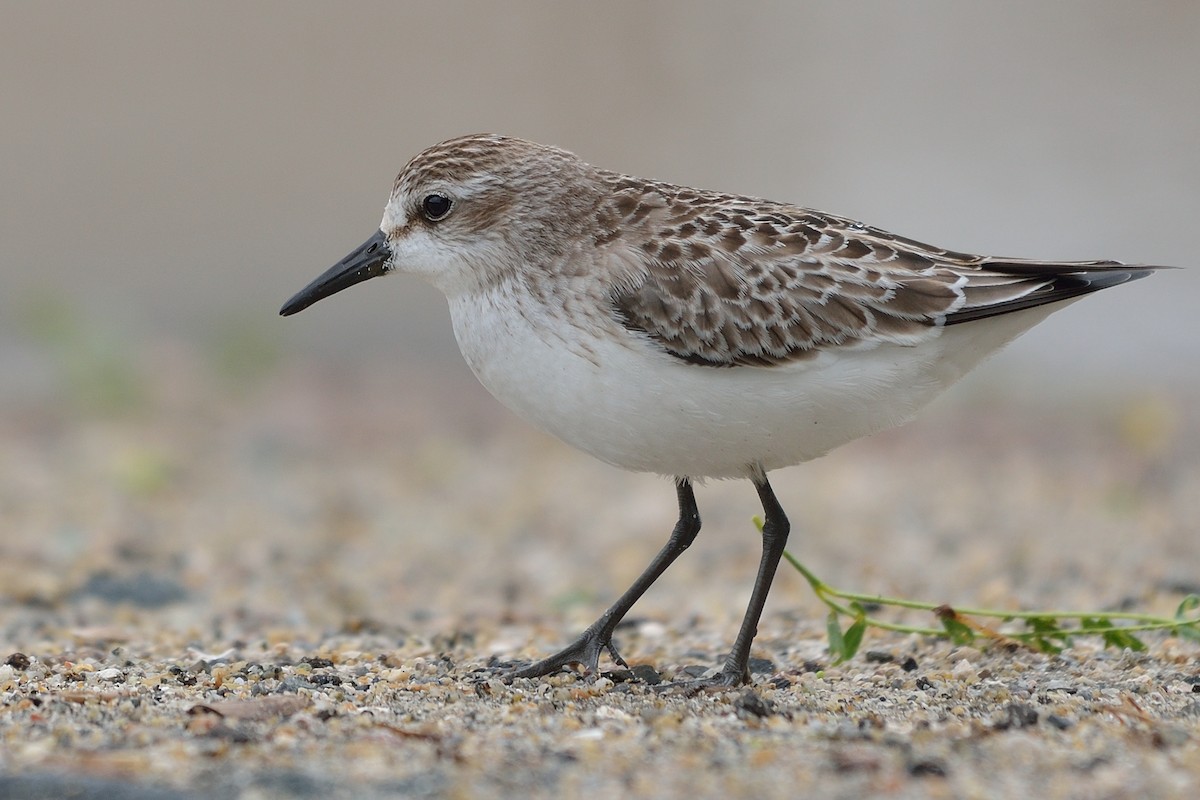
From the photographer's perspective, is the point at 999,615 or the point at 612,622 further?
the point at 612,622

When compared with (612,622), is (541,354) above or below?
above

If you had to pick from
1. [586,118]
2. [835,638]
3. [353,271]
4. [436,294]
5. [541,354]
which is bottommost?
[835,638]

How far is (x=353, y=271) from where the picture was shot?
5.68 meters

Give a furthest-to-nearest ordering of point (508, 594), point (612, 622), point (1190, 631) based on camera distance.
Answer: point (508, 594) → point (612, 622) → point (1190, 631)

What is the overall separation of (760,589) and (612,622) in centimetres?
65

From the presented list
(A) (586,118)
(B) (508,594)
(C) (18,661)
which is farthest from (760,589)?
(A) (586,118)

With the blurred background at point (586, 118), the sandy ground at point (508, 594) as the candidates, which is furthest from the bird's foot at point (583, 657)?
the blurred background at point (586, 118)

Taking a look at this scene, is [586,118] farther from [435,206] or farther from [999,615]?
[999,615]

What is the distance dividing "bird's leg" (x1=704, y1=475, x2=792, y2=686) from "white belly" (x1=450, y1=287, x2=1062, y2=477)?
11.3 inches

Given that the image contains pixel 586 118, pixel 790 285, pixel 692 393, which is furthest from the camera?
pixel 586 118

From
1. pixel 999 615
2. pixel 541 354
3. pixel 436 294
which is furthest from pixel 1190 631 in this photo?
pixel 436 294

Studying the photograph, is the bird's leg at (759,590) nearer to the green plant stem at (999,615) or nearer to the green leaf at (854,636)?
the green plant stem at (999,615)

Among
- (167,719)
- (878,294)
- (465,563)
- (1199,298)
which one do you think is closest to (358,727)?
(167,719)

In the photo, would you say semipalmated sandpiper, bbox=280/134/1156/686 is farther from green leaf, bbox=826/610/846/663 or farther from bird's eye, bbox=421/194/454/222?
green leaf, bbox=826/610/846/663
